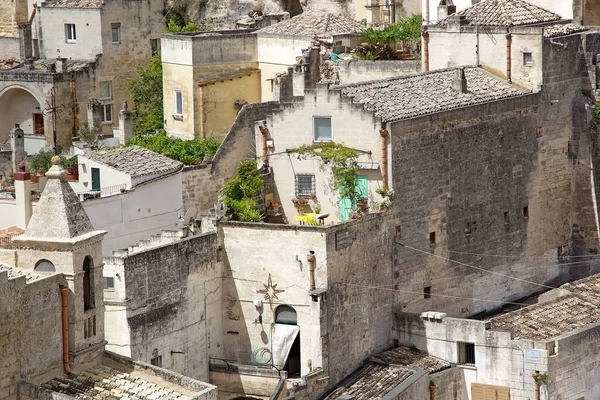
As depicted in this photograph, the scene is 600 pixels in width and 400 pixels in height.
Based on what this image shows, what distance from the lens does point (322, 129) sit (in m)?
57.0

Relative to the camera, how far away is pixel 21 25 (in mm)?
74375

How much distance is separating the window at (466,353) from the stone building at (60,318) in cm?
1079

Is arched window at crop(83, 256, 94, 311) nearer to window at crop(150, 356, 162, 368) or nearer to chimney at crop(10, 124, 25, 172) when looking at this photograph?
window at crop(150, 356, 162, 368)

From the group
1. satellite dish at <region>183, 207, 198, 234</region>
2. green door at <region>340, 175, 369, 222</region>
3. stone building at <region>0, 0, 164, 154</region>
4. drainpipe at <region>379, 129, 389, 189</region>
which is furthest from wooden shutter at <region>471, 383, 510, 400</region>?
stone building at <region>0, 0, 164, 154</region>

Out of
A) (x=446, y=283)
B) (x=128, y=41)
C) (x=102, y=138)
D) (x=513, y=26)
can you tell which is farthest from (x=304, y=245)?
(x=128, y=41)

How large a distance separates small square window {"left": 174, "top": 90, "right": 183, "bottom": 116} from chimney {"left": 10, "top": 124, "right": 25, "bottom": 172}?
5084mm

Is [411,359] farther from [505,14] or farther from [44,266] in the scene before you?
[44,266]

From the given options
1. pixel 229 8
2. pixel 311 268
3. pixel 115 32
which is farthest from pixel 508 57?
pixel 115 32

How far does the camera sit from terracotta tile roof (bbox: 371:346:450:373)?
5531cm

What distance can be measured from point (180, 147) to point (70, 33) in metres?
13.3

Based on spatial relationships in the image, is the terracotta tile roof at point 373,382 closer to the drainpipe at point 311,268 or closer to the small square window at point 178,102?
the drainpipe at point 311,268

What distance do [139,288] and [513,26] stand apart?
50.6 feet

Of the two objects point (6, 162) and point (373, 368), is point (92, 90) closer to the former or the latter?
point (6, 162)

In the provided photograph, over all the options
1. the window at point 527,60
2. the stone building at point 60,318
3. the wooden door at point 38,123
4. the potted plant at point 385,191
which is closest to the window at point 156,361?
the stone building at point 60,318
